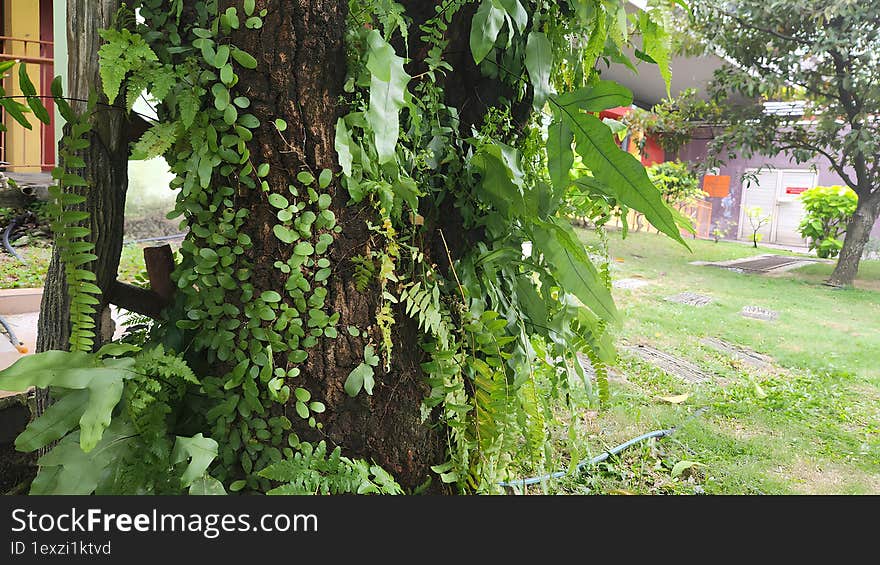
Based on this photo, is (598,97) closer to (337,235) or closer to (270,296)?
(337,235)

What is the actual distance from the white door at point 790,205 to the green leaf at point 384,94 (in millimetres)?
1641

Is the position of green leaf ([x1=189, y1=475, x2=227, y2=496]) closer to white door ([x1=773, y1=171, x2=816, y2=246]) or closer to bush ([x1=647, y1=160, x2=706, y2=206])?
bush ([x1=647, y1=160, x2=706, y2=206])

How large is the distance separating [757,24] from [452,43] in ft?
4.57

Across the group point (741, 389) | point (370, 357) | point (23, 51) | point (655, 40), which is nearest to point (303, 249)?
point (370, 357)

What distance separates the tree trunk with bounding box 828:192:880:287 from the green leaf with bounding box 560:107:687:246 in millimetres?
1370

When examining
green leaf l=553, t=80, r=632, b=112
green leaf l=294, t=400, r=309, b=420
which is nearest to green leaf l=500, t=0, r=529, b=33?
green leaf l=553, t=80, r=632, b=112

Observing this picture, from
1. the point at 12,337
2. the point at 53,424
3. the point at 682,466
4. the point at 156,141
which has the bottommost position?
the point at 682,466

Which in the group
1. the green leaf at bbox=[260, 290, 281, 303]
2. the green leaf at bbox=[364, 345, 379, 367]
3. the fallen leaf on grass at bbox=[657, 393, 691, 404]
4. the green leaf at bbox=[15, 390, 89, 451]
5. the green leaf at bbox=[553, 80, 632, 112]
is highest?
the green leaf at bbox=[553, 80, 632, 112]

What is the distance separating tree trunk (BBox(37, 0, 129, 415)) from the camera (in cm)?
102

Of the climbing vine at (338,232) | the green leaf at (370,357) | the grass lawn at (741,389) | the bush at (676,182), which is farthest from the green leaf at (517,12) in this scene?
the bush at (676,182)

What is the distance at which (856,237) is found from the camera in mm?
1978

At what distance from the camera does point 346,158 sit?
93 cm

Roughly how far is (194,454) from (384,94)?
1.81ft

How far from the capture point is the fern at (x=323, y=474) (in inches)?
36.8
